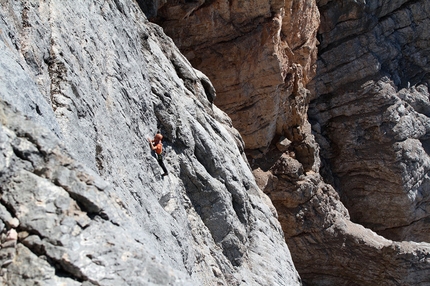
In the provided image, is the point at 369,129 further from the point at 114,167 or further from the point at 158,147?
the point at 114,167

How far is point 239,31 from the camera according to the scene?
23594 mm

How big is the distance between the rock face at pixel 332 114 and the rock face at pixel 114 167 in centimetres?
647

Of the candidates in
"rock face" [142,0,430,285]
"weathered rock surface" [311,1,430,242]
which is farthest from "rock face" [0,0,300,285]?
"weathered rock surface" [311,1,430,242]

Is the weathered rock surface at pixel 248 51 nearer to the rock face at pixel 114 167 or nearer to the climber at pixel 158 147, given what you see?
the rock face at pixel 114 167

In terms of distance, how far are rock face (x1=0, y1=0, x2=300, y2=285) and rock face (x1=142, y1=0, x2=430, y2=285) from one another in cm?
647

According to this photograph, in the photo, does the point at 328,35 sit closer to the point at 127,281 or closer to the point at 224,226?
the point at 224,226

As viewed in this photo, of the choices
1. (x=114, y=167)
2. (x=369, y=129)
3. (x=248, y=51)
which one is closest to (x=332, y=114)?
(x=369, y=129)

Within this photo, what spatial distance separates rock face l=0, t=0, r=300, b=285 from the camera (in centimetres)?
502

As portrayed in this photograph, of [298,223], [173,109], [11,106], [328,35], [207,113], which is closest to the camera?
[11,106]

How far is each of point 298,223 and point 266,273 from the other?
44.7 ft

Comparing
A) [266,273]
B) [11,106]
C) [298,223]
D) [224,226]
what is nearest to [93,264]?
[11,106]

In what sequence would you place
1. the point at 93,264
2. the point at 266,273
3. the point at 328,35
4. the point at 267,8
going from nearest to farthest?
the point at 93,264, the point at 266,273, the point at 267,8, the point at 328,35

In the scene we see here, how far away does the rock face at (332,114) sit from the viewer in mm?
23703

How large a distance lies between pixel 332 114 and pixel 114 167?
2520 centimetres
